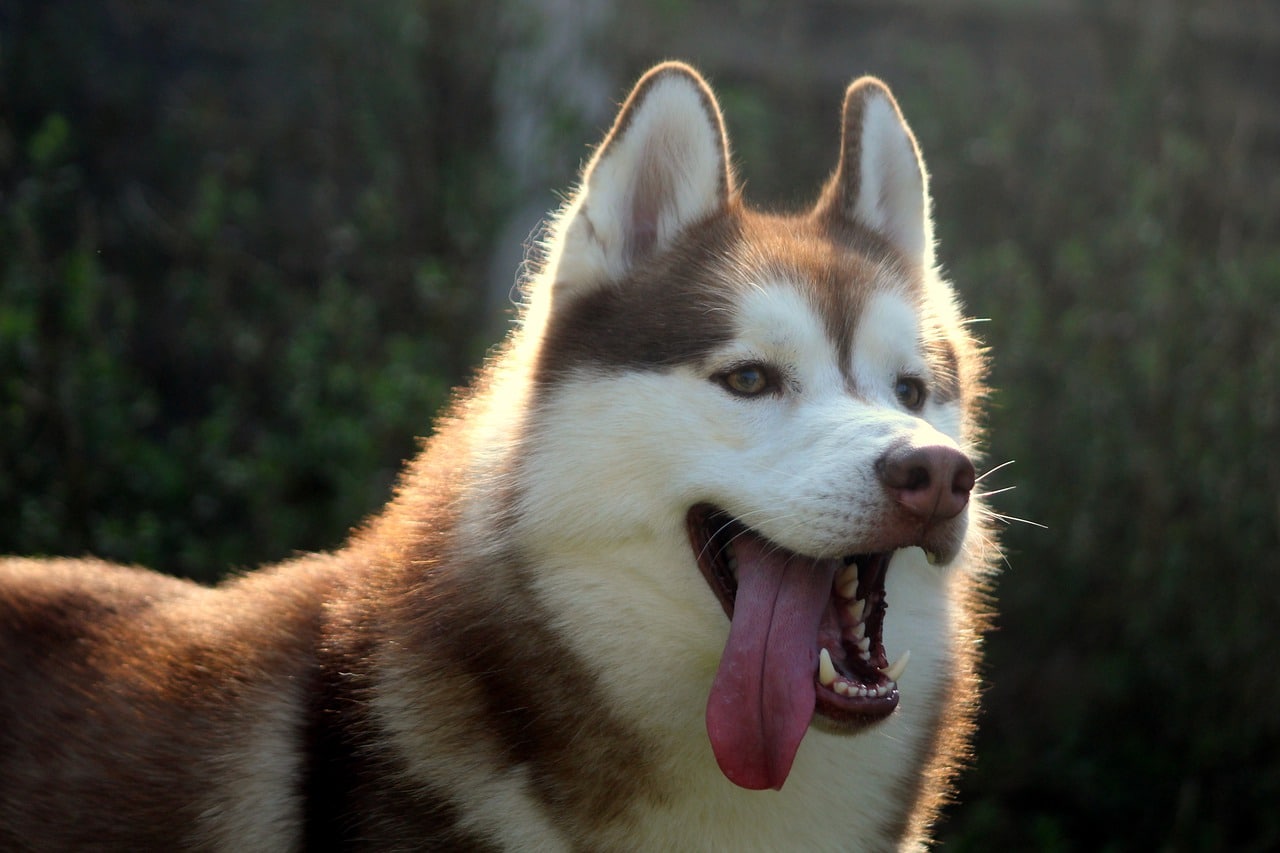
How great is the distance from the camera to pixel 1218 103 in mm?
6461

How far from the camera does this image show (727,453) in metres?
2.51

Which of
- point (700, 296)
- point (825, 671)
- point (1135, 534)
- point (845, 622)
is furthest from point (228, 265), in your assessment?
point (1135, 534)

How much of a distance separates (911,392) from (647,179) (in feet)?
2.56

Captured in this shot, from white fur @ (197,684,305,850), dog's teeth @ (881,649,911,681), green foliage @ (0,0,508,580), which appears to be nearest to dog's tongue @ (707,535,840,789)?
dog's teeth @ (881,649,911,681)

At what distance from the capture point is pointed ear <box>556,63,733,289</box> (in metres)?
2.83

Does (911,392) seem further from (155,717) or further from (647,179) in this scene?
(155,717)

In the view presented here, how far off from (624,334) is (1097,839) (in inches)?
146

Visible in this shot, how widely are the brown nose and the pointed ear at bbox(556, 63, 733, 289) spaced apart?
0.88m

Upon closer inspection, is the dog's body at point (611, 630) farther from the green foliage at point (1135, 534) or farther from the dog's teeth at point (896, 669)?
the green foliage at point (1135, 534)

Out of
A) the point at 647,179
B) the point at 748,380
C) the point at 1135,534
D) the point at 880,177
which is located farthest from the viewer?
the point at 1135,534

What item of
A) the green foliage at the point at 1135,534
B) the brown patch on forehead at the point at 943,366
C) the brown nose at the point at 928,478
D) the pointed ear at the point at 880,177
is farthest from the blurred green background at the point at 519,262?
the brown nose at the point at 928,478

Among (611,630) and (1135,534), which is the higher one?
(611,630)

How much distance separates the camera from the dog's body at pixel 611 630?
2418 millimetres

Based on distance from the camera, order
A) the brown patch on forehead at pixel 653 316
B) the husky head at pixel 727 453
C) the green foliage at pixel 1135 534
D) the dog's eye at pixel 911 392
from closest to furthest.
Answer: the husky head at pixel 727 453 < the brown patch on forehead at pixel 653 316 < the dog's eye at pixel 911 392 < the green foliage at pixel 1135 534
